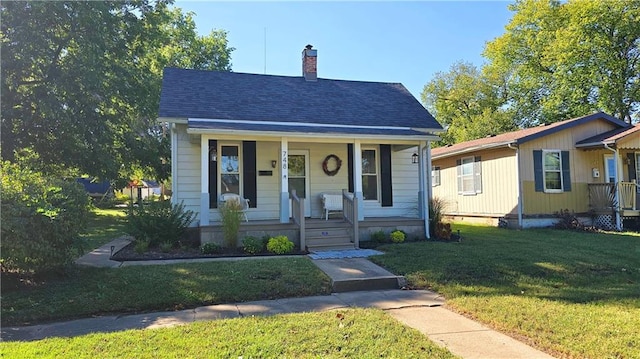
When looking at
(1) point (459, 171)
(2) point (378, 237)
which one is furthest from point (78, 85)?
(1) point (459, 171)

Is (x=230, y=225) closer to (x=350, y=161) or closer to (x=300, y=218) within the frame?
(x=300, y=218)

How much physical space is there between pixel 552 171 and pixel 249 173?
11.1m

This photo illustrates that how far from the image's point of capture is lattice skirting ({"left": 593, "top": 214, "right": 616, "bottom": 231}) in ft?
47.0

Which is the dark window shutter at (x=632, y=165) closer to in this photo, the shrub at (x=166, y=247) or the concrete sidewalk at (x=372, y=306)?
the concrete sidewalk at (x=372, y=306)

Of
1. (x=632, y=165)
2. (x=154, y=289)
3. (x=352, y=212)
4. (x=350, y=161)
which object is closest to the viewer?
(x=154, y=289)

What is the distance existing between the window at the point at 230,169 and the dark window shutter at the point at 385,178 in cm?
432

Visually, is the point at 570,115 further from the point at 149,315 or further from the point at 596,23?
the point at 149,315

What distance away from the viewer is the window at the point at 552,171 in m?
14.6

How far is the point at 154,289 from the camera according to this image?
5918 millimetres

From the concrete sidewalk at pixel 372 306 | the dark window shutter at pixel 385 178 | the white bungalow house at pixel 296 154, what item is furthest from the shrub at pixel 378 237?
the concrete sidewalk at pixel 372 306

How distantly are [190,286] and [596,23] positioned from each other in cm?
2821

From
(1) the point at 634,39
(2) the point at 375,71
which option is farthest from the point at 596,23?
(2) the point at 375,71

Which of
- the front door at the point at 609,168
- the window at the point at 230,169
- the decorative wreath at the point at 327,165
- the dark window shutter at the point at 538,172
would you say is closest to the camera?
the window at the point at 230,169

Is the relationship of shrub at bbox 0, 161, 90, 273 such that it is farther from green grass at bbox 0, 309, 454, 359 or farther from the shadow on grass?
the shadow on grass
